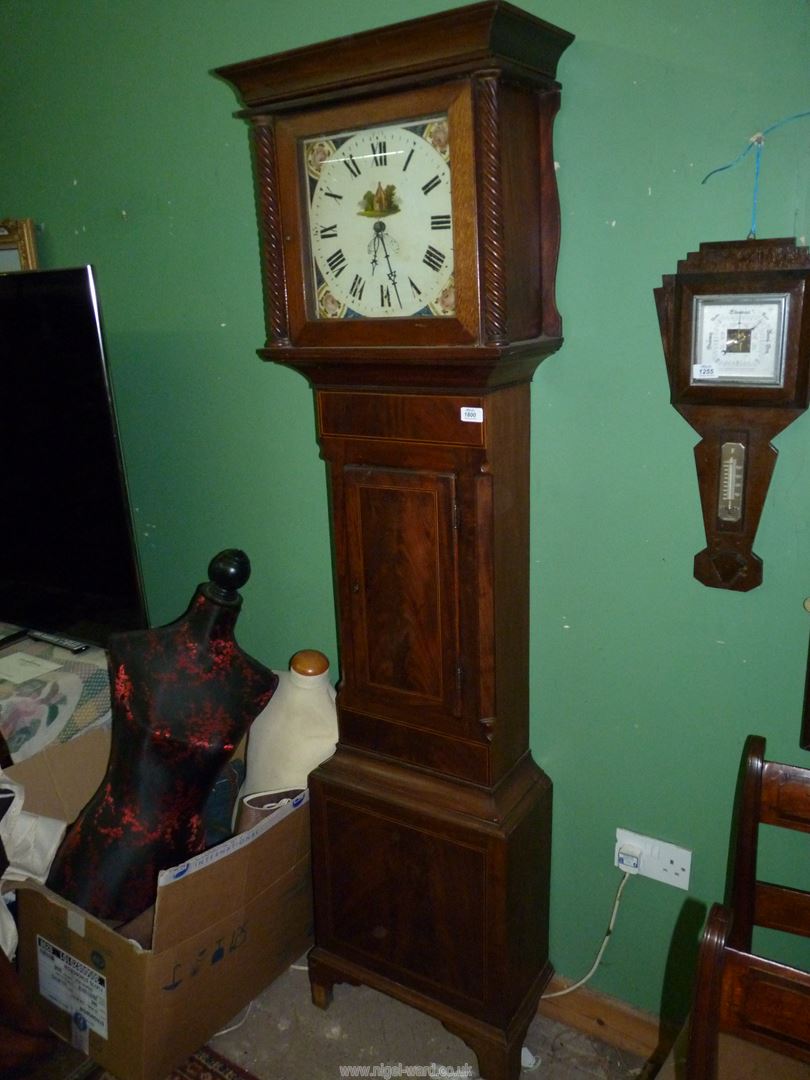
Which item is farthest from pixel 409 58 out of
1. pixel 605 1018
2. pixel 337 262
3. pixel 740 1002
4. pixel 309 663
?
pixel 605 1018

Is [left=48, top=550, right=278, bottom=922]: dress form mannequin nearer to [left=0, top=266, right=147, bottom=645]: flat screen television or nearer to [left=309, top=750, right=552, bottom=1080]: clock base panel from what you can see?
[left=309, top=750, right=552, bottom=1080]: clock base panel

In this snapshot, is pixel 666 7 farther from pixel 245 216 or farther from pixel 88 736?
pixel 88 736

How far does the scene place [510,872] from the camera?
4.66ft

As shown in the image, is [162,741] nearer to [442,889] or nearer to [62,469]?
[442,889]

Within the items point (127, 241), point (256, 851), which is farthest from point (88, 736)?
point (127, 241)

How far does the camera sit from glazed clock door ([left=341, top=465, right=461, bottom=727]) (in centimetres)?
135

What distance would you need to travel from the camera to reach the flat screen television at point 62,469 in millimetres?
1718

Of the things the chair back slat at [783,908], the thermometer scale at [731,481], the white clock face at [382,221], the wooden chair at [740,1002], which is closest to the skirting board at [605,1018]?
the chair back slat at [783,908]

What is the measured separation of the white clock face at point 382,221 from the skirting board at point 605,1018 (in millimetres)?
1328

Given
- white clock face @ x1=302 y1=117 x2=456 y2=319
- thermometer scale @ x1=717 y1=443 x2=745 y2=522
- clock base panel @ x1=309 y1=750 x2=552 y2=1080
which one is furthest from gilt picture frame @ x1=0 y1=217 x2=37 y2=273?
thermometer scale @ x1=717 y1=443 x2=745 y2=522

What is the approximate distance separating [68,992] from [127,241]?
1.52 meters

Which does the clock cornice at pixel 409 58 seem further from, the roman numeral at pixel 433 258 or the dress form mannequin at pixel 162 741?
the dress form mannequin at pixel 162 741

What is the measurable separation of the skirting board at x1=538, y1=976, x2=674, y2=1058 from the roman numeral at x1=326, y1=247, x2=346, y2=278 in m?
1.41

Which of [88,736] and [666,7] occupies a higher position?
[666,7]
